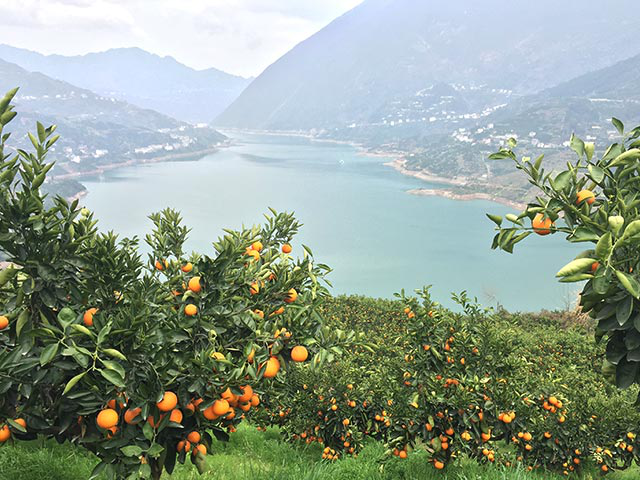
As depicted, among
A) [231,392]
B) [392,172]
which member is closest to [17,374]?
[231,392]

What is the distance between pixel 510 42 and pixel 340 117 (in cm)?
8665

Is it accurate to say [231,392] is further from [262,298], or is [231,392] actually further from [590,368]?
[590,368]

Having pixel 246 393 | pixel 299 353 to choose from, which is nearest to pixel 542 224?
pixel 299 353

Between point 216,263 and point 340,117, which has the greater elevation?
point 340,117

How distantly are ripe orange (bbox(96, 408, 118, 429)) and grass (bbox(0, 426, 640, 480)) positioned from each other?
0.92 meters

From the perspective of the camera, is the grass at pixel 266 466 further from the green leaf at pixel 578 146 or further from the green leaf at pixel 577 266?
the green leaf at pixel 578 146


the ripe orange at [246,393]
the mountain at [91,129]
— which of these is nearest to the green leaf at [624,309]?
the ripe orange at [246,393]

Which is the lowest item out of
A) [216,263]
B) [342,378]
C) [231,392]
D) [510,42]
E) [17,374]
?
[342,378]

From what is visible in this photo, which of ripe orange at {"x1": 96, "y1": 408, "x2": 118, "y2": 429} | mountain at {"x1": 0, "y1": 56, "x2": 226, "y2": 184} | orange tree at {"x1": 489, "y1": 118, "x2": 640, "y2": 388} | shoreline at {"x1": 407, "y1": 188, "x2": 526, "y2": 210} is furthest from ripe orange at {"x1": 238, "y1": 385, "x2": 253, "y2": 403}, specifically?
mountain at {"x1": 0, "y1": 56, "x2": 226, "y2": 184}

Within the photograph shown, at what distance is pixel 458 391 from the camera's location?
3166 mm

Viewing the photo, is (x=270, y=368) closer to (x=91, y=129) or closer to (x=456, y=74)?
(x=91, y=129)

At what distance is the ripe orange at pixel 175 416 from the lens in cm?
170

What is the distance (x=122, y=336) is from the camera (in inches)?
62.6

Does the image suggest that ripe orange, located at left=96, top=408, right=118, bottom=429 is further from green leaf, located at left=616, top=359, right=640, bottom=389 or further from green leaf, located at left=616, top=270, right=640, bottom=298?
green leaf, located at left=616, top=359, right=640, bottom=389
